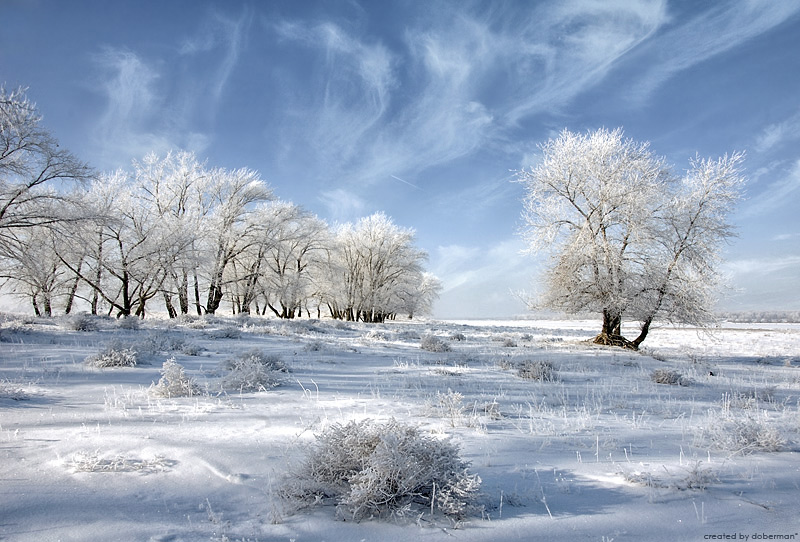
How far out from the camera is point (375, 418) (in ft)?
14.8

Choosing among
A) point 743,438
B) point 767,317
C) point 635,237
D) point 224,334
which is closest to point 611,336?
point 635,237

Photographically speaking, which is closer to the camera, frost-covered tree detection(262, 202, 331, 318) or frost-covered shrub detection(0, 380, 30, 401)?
frost-covered shrub detection(0, 380, 30, 401)

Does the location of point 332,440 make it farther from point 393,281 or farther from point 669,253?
point 393,281

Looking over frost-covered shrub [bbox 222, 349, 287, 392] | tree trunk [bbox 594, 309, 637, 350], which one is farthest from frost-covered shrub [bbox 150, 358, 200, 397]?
tree trunk [bbox 594, 309, 637, 350]

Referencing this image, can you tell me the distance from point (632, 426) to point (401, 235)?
39398 mm

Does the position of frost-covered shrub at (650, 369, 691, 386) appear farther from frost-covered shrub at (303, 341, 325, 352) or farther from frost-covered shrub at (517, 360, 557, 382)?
frost-covered shrub at (303, 341, 325, 352)

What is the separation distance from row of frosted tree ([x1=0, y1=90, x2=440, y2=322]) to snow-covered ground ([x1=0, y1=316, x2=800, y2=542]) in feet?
36.3

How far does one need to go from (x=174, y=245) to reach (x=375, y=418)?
23.4m

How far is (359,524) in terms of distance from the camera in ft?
7.82

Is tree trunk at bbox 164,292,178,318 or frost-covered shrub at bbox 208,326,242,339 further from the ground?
tree trunk at bbox 164,292,178,318

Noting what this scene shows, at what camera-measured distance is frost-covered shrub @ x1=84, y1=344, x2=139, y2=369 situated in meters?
7.11

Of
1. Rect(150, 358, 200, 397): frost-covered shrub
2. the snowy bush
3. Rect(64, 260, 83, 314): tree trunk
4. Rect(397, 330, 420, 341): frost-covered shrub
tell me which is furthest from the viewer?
Rect(64, 260, 83, 314): tree trunk

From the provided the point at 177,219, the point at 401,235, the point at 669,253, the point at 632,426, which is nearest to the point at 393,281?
the point at 401,235

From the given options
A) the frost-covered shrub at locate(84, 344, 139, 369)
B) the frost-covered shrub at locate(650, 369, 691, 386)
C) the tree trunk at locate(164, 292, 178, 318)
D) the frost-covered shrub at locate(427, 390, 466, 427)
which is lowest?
the frost-covered shrub at locate(650, 369, 691, 386)
